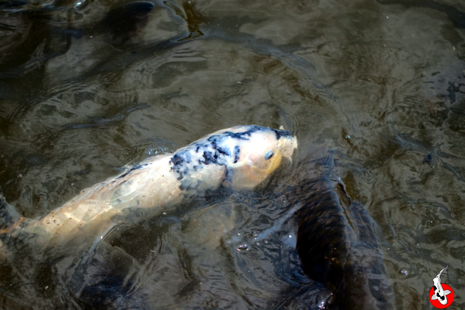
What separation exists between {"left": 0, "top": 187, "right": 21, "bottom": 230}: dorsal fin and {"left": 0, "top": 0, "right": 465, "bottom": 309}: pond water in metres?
0.31

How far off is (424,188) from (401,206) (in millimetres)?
342

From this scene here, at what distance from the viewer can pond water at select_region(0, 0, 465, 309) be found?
10.0ft

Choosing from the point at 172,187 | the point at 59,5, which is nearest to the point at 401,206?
the point at 172,187

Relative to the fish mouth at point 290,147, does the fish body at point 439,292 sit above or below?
below

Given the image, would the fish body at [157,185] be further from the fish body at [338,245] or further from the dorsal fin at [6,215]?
the fish body at [338,245]

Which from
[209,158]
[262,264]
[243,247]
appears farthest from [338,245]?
[209,158]

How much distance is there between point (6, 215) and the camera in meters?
3.05

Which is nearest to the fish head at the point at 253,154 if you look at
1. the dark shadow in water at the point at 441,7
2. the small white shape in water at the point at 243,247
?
the small white shape in water at the point at 243,247

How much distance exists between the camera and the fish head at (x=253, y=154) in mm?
3385

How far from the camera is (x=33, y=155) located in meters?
3.72

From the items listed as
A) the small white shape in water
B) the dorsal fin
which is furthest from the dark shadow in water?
the dorsal fin

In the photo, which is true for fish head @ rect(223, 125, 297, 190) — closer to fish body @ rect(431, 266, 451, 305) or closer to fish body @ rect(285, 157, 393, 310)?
fish body @ rect(285, 157, 393, 310)

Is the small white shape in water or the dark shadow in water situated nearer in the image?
the small white shape in water

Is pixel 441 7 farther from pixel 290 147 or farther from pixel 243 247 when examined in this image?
pixel 243 247
